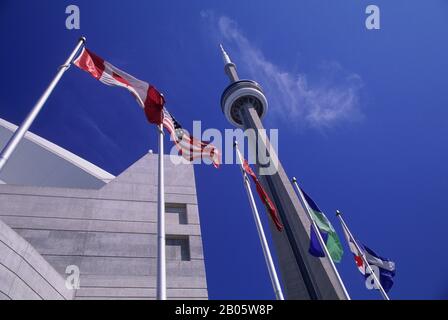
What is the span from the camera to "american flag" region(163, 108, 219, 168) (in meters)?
14.1

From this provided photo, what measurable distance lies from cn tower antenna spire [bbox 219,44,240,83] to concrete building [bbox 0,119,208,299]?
5267 cm

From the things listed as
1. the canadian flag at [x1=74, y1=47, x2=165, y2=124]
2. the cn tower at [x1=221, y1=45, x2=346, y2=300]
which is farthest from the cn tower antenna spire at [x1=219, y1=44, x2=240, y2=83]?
the canadian flag at [x1=74, y1=47, x2=165, y2=124]

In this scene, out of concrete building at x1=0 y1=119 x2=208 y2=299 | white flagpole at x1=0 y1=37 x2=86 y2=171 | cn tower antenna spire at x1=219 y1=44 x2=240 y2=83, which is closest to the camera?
white flagpole at x1=0 y1=37 x2=86 y2=171

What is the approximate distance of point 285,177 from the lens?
48.9m

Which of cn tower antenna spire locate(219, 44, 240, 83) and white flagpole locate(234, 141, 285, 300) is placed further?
cn tower antenna spire locate(219, 44, 240, 83)

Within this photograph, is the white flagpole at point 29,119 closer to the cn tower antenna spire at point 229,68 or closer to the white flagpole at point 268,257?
the white flagpole at point 268,257

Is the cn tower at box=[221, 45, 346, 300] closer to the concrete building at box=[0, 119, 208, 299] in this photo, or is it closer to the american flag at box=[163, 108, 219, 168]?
the concrete building at box=[0, 119, 208, 299]

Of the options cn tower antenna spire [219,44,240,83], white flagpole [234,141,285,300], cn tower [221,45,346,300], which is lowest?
white flagpole [234,141,285,300]

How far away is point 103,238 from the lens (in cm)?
1720

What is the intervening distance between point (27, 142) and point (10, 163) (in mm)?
2450

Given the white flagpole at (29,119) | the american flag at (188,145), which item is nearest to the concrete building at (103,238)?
the american flag at (188,145)

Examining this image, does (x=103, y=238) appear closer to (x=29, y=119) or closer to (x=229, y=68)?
(x=29, y=119)

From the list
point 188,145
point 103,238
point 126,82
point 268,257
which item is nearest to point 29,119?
point 126,82
